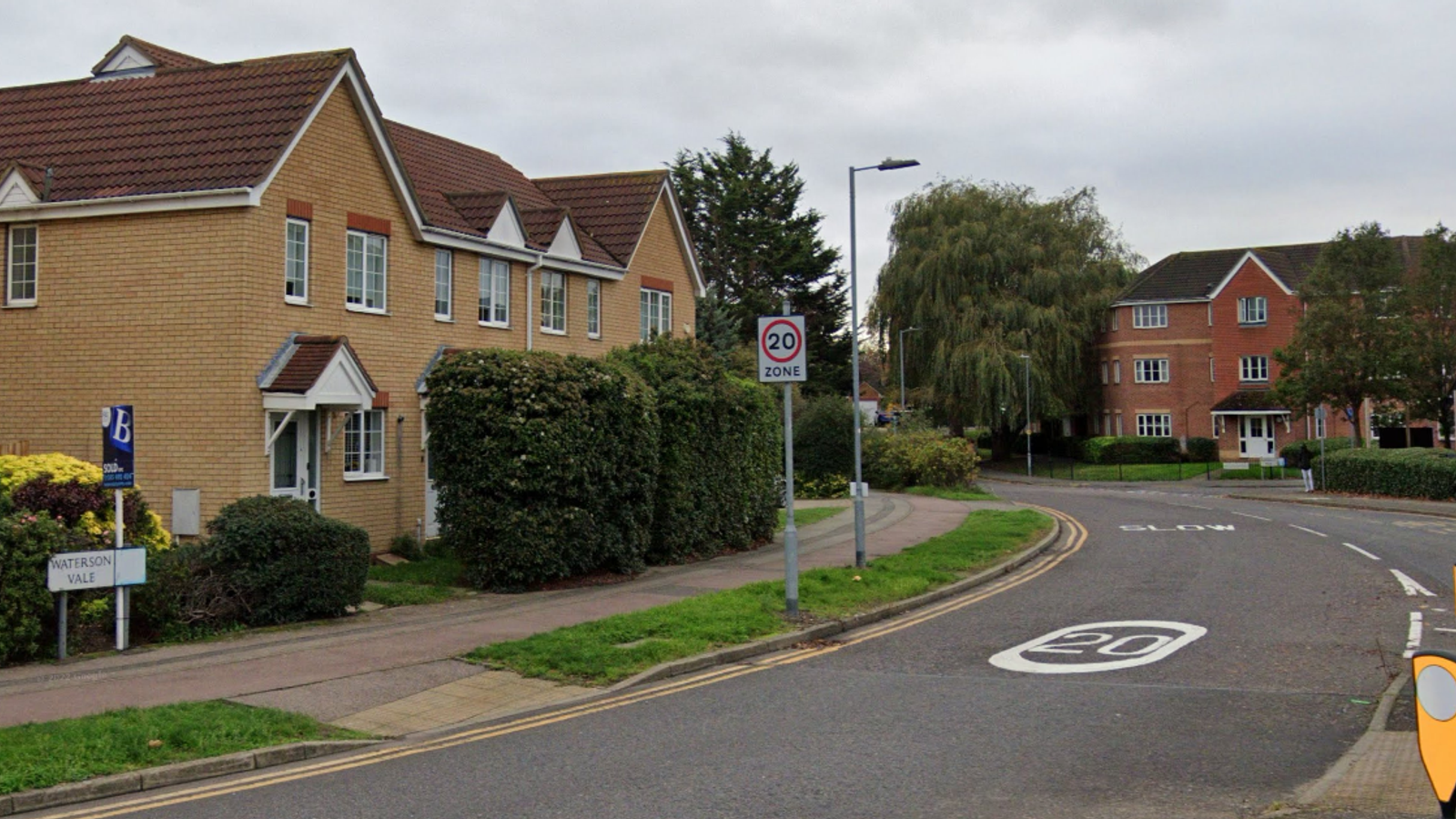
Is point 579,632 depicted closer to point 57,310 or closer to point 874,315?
point 57,310

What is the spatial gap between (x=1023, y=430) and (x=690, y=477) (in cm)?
5246

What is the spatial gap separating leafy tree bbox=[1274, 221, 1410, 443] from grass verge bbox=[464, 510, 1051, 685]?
95.7 feet

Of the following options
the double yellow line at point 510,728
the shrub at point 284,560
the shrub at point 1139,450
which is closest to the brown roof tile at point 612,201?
the shrub at point 284,560

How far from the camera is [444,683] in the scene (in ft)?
35.2

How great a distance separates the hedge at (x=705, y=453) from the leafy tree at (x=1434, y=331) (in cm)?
2980

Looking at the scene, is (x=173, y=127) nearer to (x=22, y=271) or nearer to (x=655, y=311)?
(x=22, y=271)

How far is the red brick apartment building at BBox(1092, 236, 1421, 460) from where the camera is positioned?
205ft

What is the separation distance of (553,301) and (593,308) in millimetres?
1587

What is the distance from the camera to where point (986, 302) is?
58.6m

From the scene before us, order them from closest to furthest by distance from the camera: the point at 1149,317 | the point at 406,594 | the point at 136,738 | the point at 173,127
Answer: the point at 136,738 < the point at 406,594 < the point at 173,127 < the point at 1149,317

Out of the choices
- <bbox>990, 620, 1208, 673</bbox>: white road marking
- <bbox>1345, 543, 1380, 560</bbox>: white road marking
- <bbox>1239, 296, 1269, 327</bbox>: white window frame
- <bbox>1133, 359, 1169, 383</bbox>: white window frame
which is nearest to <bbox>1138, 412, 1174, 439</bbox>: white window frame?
<bbox>1133, 359, 1169, 383</bbox>: white window frame

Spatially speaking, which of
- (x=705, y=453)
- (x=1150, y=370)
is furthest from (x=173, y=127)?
(x=1150, y=370)

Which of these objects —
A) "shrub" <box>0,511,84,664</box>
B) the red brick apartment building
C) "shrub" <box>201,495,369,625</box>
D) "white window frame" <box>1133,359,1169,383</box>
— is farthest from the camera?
"white window frame" <box>1133,359,1169,383</box>

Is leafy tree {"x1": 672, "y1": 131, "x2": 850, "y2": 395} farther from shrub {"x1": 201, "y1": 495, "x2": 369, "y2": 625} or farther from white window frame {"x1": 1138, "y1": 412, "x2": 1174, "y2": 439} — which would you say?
shrub {"x1": 201, "y1": 495, "x2": 369, "y2": 625}
